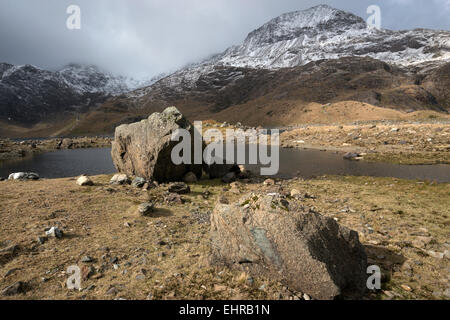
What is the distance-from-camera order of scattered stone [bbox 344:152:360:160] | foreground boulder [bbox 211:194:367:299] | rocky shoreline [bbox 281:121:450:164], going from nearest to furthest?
foreground boulder [bbox 211:194:367:299] → rocky shoreline [bbox 281:121:450:164] → scattered stone [bbox 344:152:360:160]

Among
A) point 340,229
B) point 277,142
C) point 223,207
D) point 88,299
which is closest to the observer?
point 88,299

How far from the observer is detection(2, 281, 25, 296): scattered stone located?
5.05 m

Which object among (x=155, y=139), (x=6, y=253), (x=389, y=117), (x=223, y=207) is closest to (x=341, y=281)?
(x=223, y=207)

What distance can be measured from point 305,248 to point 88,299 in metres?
4.99

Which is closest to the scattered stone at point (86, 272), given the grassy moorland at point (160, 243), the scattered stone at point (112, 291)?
the grassy moorland at point (160, 243)

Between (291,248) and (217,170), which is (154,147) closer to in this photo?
(217,170)

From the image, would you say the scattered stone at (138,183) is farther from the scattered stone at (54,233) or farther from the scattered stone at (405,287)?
the scattered stone at (405,287)

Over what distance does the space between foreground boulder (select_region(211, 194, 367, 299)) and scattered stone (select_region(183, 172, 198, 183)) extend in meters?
11.7

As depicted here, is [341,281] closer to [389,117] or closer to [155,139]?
[155,139]

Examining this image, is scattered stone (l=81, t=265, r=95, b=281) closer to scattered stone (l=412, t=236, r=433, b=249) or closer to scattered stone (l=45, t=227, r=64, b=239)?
scattered stone (l=45, t=227, r=64, b=239)

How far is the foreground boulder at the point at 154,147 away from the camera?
16.2 m

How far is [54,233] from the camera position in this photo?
772cm

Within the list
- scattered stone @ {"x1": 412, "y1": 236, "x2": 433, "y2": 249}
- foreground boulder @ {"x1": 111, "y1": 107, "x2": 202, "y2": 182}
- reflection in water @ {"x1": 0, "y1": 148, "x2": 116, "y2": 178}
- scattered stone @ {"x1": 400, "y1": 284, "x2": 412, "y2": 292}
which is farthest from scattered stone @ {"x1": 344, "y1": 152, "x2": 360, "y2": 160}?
reflection in water @ {"x1": 0, "y1": 148, "x2": 116, "y2": 178}

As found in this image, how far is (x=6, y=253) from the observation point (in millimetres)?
6480
